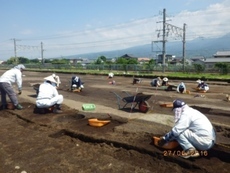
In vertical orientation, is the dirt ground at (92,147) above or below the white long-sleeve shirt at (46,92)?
below

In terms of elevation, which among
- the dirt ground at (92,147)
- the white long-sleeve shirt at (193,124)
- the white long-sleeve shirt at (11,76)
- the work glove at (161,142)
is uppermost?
the white long-sleeve shirt at (11,76)

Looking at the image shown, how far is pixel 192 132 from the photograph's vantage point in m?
4.97

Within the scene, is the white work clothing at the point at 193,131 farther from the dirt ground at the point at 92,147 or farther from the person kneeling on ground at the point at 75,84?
the person kneeling on ground at the point at 75,84

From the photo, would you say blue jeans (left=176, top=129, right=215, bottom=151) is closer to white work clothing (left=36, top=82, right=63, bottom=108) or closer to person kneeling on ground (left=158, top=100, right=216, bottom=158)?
person kneeling on ground (left=158, top=100, right=216, bottom=158)

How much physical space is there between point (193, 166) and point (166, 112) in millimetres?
4980

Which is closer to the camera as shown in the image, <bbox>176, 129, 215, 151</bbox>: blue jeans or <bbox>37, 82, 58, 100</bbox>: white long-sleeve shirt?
<bbox>176, 129, 215, 151</bbox>: blue jeans

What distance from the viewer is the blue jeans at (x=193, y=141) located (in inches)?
194

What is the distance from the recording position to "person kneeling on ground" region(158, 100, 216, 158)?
16.2 ft

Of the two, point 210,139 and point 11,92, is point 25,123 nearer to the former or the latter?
point 11,92

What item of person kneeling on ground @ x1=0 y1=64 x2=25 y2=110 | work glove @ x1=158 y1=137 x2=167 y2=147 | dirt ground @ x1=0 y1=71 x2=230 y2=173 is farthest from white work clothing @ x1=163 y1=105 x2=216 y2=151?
person kneeling on ground @ x1=0 y1=64 x2=25 y2=110

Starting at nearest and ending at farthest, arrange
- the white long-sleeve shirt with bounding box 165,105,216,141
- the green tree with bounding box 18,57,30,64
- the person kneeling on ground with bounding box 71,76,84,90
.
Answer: the white long-sleeve shirt with bounding box 165,105,216,141 → the person kneeling on ground with bounding box 71,76,84,90 → the green tree with bounding box 18,57,30,64

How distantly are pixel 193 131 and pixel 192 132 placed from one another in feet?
0.09

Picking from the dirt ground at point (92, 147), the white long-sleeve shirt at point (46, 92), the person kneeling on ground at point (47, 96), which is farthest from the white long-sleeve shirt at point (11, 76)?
the white long-sleeve shirt at point (46, 92)

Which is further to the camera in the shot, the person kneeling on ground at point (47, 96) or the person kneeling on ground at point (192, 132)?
the person kneeling on ground at point (47, 96)
